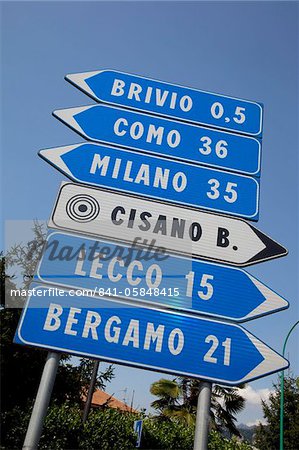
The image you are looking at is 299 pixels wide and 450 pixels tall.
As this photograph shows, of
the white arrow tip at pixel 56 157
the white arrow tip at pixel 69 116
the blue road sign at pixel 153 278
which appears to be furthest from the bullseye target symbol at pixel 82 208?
the white arrow tip at pixel 69 116

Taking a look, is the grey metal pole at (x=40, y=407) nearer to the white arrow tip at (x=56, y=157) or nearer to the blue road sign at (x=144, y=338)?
the blue road sign at (x=144, y=338)

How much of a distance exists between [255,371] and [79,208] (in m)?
2.08

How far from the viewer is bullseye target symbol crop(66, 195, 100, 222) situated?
3.43m

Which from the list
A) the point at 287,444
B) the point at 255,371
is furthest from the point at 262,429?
the point at 255,371

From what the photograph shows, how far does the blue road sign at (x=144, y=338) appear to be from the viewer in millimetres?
2908

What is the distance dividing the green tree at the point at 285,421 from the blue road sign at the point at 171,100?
24518mm

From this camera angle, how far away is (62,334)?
9.55 feet

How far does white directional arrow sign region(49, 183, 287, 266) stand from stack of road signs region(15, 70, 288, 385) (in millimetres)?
→ 10

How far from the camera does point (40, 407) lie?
272cm

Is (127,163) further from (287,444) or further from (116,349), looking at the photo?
(287,444)

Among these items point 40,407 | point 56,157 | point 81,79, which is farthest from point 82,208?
point 81,79

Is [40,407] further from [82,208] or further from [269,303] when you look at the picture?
[269,303]

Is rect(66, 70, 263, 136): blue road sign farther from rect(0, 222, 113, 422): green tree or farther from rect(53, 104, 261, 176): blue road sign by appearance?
rect(0, 222, 113, 422): green tree

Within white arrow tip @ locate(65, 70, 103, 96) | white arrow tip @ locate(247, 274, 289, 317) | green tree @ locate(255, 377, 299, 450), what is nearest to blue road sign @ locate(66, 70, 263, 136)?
white arrow tip @ locate(65, 70, 103, 96)
